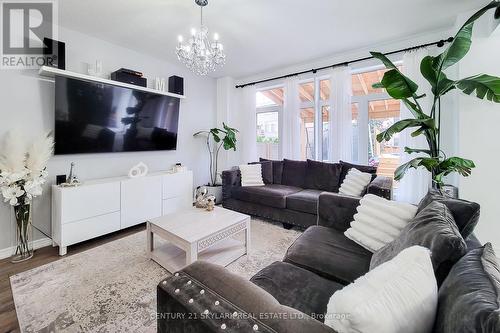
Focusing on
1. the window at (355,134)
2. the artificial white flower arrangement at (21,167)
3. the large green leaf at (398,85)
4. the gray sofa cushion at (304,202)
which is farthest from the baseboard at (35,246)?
the window at (355,134)

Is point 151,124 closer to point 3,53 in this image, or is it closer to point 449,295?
point 3,53

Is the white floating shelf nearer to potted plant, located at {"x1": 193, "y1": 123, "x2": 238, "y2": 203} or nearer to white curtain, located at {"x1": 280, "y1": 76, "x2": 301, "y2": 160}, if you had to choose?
potted plant, located at {"x1": 193, "y1": 123, "x2": 238, "y2": 203}

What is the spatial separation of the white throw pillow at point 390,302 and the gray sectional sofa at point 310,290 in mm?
40

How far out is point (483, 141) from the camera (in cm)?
229

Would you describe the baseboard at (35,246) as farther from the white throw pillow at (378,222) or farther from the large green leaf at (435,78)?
the large green leaf at (435,78)

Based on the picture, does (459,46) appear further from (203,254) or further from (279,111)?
(203,254)

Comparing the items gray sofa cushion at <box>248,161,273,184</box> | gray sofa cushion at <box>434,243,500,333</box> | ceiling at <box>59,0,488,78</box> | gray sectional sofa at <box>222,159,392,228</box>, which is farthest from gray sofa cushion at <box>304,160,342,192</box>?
gray sofa cushion at <box>434,243,500,333</box>

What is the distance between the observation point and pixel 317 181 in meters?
3.45

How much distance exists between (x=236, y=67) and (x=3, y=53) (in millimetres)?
2998

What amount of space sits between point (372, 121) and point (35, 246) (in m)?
4.79

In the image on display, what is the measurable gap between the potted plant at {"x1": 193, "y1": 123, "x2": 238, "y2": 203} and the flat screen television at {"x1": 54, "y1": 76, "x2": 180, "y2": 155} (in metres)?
0.87

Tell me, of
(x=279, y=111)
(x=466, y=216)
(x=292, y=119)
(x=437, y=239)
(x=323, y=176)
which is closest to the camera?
(x=437, y=239)

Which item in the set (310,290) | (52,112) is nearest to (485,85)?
(310,290)

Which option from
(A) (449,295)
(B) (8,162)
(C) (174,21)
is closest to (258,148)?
(C) (174,21)
